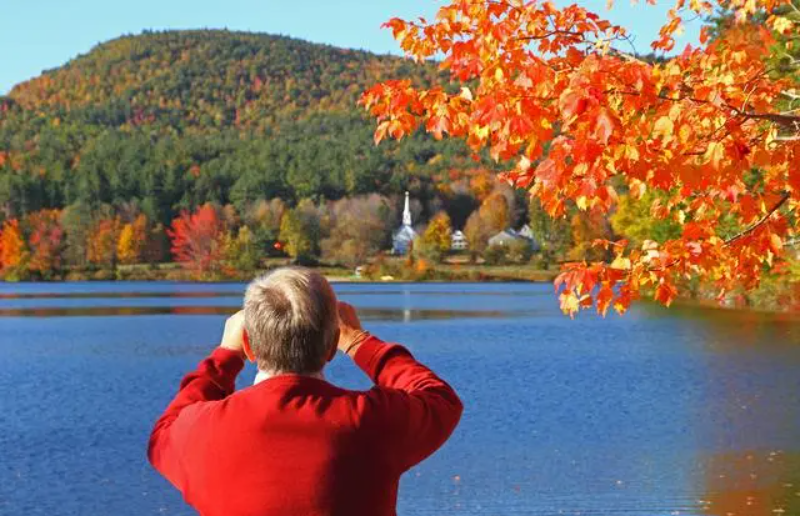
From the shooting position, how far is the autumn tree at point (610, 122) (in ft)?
19.2

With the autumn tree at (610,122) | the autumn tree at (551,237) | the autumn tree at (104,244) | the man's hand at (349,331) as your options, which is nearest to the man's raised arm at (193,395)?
the man's hand at (349,331)

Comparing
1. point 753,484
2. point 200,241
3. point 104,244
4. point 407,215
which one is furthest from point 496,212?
point 753,484

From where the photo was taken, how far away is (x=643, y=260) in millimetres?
6664

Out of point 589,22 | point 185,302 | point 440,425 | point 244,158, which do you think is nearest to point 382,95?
point 589,22

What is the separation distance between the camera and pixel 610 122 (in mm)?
5316

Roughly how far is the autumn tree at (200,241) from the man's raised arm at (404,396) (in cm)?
11726

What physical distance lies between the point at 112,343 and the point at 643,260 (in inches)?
1208

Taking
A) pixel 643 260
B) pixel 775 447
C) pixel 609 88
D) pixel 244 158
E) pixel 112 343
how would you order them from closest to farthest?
pixel 609 88 < pixel 643 260 < pixel 775 447 < pixel 112 343 < pixel 244 158

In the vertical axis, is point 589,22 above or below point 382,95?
above

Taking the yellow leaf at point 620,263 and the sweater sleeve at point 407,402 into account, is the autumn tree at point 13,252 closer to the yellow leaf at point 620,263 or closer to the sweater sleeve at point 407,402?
the yellow leaf at point 620,263

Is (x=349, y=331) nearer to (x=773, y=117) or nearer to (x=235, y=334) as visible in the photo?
(x=235, y=334)

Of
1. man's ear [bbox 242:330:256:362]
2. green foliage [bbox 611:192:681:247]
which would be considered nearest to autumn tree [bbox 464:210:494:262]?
green foliage [bbox 611:192:681:247]

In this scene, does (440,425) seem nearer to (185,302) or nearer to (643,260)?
(643,260)

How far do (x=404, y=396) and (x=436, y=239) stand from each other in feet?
389
